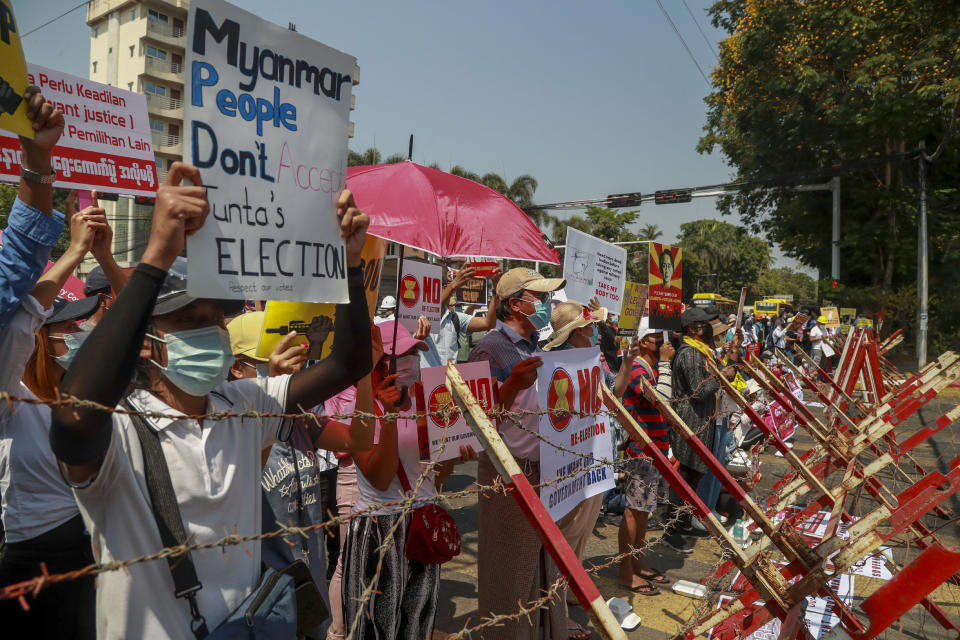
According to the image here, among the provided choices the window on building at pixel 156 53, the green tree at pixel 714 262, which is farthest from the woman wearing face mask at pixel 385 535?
the green tree at pixel 714 262

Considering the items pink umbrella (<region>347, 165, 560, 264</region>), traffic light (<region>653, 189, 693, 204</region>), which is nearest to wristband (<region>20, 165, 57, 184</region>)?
pink umbrella (<region>347, 165, 560, 264</region>)

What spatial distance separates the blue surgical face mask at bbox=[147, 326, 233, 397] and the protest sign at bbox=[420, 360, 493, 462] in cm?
131

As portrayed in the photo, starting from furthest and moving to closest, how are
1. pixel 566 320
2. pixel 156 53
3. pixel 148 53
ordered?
pixel 156 53 < pixel 148 53 < pixel 566 320

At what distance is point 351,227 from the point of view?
192cm

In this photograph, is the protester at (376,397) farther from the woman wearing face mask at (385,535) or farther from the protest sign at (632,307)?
the protest sign at (632,307)

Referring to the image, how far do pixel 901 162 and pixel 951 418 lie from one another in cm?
2125

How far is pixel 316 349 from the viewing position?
2.97m

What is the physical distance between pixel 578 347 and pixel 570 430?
104cm

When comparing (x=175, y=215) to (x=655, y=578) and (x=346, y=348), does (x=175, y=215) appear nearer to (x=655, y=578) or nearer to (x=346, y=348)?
(x=346, y=348)

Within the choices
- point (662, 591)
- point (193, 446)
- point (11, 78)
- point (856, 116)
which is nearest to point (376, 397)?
point (193, 446)

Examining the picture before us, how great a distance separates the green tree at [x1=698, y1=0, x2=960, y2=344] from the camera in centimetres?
2030

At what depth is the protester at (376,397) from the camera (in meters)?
2.79

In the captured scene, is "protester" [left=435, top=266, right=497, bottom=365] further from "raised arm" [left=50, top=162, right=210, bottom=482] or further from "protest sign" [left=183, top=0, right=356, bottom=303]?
"raised arm" [left=50, top=162, right=210, bottom=482]

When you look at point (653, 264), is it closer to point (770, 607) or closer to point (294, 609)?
point (770, 607)
